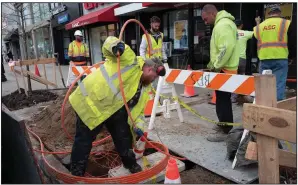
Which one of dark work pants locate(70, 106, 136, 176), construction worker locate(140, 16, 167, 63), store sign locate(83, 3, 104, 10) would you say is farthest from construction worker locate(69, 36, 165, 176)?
store sign locate(83, 3, 104, 10)

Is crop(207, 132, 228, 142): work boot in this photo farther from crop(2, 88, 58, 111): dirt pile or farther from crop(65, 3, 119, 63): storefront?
crop(65, 3, 119, 63): storefront

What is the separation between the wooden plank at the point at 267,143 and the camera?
2246mm

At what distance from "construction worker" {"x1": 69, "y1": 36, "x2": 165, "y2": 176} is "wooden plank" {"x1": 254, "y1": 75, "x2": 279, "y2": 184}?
921 millimetres

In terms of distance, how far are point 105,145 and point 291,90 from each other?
5222 mm

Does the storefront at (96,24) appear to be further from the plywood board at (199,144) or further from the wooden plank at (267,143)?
the wooden plank at (267,143)

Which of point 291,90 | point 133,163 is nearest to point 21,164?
point 133,163

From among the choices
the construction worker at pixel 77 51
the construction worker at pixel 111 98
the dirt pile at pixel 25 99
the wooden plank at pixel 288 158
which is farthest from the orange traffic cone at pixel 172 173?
the construction worker at pixel 77 51

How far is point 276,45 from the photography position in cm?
476

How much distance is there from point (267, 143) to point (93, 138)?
1.71 m

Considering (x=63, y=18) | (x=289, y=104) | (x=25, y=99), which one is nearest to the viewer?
(x=289, y=104)

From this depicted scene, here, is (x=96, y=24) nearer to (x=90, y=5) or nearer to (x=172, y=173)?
(x=90, y=5)

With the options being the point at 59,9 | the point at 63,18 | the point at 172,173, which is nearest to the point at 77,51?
the point at 172,173

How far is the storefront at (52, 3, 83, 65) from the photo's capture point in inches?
696

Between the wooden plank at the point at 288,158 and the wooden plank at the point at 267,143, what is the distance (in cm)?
16
